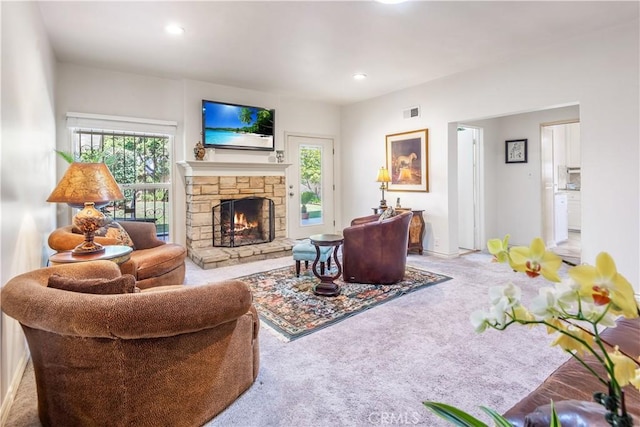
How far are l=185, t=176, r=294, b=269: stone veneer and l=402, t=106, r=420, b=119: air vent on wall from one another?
252cm

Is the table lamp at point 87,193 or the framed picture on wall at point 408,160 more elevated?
the framed picture on wall at point 408,160

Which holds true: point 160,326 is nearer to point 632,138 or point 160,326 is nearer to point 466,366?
point 466,366

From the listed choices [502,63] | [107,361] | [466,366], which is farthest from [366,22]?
[107,361]

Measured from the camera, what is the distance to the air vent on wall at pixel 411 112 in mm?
5215

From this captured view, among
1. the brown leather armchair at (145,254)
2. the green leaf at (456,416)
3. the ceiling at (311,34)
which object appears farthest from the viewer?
the ceiling at (311,34)

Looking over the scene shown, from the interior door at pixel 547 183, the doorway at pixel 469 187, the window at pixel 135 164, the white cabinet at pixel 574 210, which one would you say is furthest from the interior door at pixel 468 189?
the window at pixel 135 164

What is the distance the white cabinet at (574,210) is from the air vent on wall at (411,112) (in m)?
4.29

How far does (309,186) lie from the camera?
Result: 21.0 feet

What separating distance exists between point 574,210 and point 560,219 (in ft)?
5.77

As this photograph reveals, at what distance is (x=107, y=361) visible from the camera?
1363 millimetres

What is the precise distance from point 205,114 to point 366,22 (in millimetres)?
2736

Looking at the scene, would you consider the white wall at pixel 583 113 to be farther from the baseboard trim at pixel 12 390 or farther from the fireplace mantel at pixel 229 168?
the baseboard trim at pixel 12 390

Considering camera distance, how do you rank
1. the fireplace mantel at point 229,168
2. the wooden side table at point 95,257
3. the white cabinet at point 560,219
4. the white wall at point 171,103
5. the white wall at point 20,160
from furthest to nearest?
the white cabinet at point 560,219, the fireplace mantel at point 229,168, the white wall at point 171,103, the wooden side table at point 95,257, the white wall at point 20,160

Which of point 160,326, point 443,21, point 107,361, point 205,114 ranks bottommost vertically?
point 107,361
